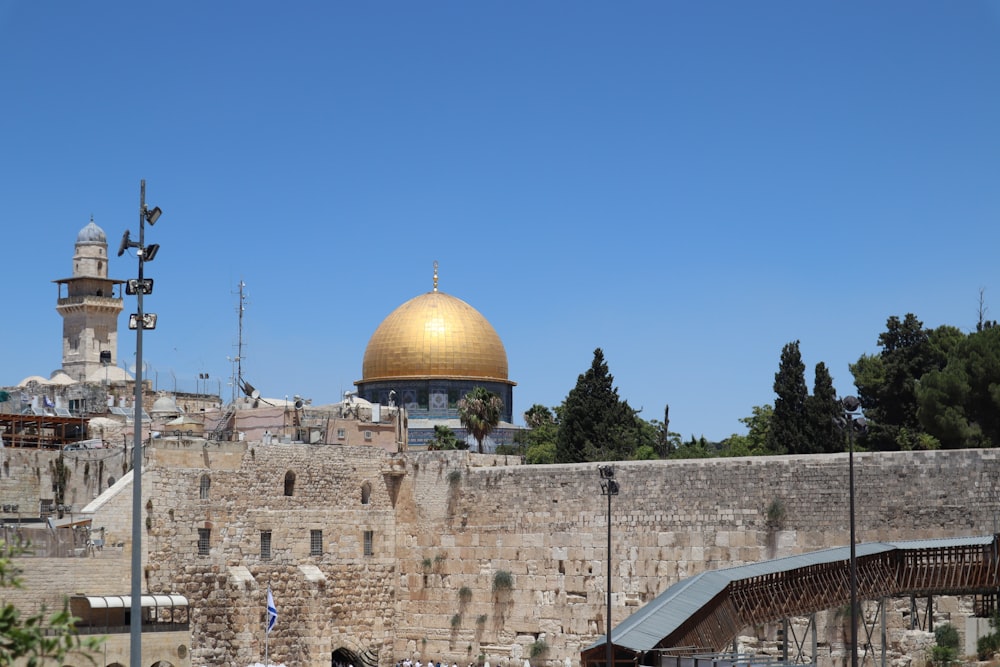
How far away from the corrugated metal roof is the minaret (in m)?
30.9

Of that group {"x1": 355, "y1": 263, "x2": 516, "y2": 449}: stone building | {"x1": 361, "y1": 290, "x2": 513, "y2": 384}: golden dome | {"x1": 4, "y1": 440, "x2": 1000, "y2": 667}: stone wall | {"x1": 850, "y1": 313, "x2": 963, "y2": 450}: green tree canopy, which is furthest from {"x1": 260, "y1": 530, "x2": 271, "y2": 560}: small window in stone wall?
{"x1": 361, "y1": 290, "x2": 513, "y2": 384}: golden dome

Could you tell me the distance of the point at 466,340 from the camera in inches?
1868

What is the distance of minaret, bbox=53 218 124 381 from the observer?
47.8m

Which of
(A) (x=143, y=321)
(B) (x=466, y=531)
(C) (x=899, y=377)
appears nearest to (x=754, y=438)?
(C) (x=899, y=377)

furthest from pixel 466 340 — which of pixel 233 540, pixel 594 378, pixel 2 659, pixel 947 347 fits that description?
pixel 2 659

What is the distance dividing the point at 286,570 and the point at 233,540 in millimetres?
1332

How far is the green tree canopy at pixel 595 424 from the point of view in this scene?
3503 cm

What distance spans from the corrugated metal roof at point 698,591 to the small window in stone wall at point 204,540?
9176 mm

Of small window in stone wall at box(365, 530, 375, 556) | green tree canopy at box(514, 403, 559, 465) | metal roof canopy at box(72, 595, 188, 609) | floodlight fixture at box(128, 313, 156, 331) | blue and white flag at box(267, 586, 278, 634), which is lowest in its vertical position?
blue and white flag at box(267, 586, 278, 634)

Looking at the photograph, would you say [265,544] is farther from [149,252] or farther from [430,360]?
[430,360]

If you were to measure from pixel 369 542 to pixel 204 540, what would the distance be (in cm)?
384

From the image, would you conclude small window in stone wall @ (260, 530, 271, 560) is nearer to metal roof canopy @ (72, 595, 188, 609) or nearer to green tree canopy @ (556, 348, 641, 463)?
metal roof canopy @ (72, 595, 188, 609)

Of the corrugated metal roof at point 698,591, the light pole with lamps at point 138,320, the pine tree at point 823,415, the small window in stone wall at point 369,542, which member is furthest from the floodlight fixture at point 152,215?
the pine tree at point 823,415

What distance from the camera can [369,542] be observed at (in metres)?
29.7
